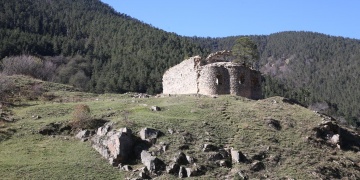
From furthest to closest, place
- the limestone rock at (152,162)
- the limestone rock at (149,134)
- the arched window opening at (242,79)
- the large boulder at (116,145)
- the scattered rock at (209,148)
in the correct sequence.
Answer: the arched window opening at (242,79) → the limestone rock at (149,134) → the scattered rock at (209,148) → the large boulder at (116,145) → the limestone rock at (152,162)

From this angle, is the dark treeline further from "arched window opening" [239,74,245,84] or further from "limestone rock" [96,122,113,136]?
"limestone rock" [96,122,113,136]

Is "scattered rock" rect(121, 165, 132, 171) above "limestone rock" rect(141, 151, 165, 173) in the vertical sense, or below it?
below

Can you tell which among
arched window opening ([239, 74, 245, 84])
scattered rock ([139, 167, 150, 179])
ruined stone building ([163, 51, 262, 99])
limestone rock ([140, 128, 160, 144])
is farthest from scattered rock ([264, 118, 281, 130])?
scattered rock ([139, 167, 150, 179])

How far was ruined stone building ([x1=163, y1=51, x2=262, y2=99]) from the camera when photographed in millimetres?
43656

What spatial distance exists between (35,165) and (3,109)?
14209mm

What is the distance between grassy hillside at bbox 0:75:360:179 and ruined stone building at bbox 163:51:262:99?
234 centimetres

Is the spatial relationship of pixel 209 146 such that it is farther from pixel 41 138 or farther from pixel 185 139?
pixel 41 138

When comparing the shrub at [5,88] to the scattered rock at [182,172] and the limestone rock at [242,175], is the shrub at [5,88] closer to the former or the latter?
the scattered rock at [182,172]

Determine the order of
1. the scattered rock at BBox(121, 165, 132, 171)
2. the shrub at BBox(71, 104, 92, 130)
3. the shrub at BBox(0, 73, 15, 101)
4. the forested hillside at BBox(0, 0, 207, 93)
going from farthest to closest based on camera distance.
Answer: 1. the forested hillside at BBox(0, 0, 207, 93)
2. the shrub at BBox(0, 73, 15, 101)
3. the shrub at BBox(71, 104, 92, 130)
4. the scattered rock at BBox(121, 165, 132, 171)

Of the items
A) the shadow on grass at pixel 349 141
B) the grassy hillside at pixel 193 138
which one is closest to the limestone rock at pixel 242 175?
the grassy hillside at pixel 193 138

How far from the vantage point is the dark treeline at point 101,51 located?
Result: 85.2 m

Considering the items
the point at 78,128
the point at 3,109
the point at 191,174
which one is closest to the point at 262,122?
the point at 191,174

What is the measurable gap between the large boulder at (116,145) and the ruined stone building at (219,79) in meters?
14.9

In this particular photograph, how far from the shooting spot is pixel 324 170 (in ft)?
97.3
